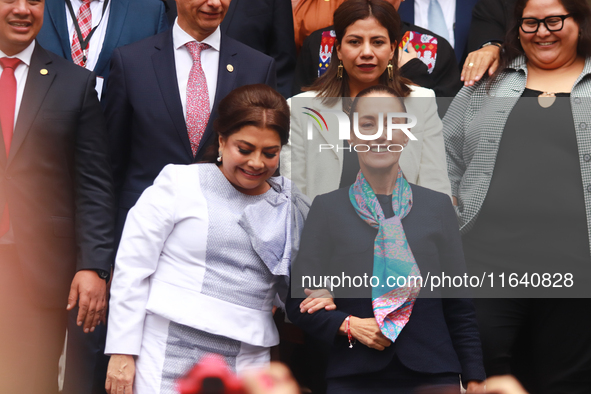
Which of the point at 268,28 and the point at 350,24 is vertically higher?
the point at 268,28

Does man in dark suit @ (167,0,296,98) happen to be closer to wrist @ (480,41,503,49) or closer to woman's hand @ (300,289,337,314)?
wrist @ (480,41,503,49)

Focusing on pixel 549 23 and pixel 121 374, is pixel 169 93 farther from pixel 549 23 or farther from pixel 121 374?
pixel 549 23

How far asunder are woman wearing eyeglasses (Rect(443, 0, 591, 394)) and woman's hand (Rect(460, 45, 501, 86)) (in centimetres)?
9

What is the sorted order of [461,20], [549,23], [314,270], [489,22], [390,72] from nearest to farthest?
1. [314,270]
2. [549,23]
3. [390,72]
4. [489,22]
5. [461,20]

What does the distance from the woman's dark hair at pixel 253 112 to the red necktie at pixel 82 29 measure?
1116 mm

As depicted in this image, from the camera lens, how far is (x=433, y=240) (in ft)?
7.63

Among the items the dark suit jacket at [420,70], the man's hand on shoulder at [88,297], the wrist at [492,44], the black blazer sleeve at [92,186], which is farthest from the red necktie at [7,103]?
the wrist at [492,44]

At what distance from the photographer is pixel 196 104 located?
299 cm

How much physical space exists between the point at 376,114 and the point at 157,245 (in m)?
0.90

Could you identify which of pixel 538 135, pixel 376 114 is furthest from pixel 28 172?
pixel 538 135

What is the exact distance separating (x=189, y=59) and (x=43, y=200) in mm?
922

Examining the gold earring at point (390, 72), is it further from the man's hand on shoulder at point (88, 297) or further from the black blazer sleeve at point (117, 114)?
the man's hand on shoulder at point (88, 297)

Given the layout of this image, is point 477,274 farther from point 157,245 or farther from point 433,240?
point 157,245

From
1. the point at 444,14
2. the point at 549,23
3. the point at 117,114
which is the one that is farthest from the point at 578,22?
the point at 117,114
